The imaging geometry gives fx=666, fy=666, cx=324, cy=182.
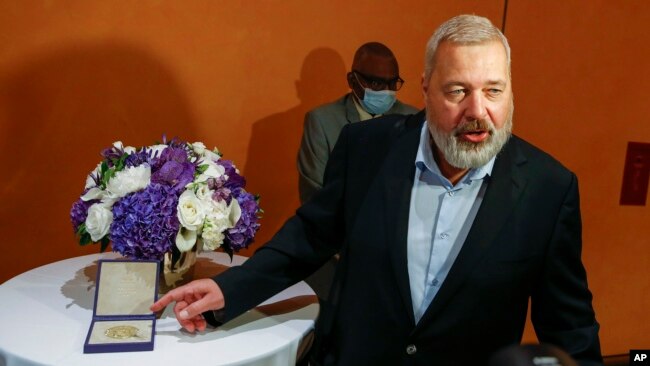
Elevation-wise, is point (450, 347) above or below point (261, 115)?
below

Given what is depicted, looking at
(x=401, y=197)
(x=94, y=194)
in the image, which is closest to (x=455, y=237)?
(x=401, y=197)

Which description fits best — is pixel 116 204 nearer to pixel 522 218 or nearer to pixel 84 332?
pixel 84 332

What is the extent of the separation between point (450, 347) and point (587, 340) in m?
0.31

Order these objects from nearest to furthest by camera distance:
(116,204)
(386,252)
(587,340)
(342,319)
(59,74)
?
(587,340) → (386,252) → (342,319) → (116,204) → (59,74)

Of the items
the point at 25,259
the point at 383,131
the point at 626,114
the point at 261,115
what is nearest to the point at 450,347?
the point at 383,131

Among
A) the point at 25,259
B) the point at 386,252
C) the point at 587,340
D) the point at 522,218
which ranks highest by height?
the point at 522,218

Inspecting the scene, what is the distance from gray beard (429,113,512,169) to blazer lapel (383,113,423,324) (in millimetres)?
133

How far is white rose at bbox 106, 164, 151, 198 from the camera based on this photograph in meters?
1.89

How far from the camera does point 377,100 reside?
3133 millimetres

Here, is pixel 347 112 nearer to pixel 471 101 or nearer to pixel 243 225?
pixel 243 225

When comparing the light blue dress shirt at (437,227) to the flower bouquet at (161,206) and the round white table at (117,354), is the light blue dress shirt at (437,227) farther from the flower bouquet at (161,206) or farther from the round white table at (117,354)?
the flower bouquet at (161,206)

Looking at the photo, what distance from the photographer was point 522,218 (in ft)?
5.10

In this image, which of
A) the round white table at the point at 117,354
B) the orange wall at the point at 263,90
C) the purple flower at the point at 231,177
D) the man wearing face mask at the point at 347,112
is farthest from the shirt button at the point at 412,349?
the orange wall at the point at 263,90

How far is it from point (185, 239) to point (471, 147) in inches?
34.2
